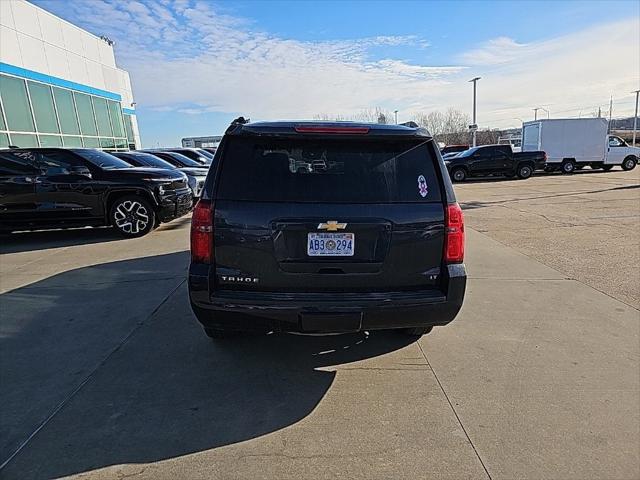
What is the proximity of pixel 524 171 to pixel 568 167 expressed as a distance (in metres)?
4.22

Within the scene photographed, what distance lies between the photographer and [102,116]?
86.9 ft

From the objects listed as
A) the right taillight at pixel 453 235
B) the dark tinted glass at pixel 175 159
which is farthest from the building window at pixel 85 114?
the right taillight at pixel 453 235

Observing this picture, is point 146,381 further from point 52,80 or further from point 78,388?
point 52,80

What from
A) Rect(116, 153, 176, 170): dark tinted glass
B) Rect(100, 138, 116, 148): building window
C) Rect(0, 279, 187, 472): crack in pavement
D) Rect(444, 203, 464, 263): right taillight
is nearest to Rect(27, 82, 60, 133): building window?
Rect(100, 138, 116, 148): building window

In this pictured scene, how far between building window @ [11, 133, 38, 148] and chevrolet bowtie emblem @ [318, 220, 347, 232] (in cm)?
1954

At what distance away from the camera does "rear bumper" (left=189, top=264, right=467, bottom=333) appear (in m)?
2.87

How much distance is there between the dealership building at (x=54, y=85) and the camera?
711 inches

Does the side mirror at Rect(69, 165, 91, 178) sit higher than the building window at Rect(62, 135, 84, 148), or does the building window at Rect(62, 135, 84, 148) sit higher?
the building window at Rect(62, 135, 84, 148)

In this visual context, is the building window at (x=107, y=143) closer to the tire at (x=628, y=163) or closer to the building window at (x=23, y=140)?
the building window at (x=23, y=140)

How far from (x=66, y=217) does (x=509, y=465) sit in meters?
8.70

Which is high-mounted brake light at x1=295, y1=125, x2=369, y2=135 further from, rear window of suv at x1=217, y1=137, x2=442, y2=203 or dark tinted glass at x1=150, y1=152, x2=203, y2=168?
dark tinted glass at x1=150, y1=152, x2=203, y2=168

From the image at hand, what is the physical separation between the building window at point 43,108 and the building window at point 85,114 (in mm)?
2668

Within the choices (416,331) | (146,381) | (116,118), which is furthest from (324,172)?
(116,118)

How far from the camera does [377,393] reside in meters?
3.13
